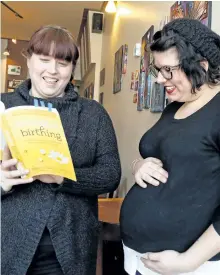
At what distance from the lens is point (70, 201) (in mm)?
960

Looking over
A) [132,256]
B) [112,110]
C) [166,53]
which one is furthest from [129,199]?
[112,110]

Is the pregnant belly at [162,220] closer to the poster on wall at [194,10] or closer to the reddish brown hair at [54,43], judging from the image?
the reddish brown hair at [54,43]

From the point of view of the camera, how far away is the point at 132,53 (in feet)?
7.69

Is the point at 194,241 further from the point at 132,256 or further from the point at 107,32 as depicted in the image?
the point at 107,32

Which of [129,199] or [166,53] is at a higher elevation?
[166,53]

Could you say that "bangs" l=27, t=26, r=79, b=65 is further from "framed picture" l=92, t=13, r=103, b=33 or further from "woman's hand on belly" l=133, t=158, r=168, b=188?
"framed picture" l=92, t=13, r=103, b=33

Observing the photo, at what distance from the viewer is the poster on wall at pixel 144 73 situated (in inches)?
71.6

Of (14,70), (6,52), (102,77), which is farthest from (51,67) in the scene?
(14,70)

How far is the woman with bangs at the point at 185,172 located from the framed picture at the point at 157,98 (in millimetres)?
717

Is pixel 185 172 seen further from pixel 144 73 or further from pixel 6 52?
pixel 6 52

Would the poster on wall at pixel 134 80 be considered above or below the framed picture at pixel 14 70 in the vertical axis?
above

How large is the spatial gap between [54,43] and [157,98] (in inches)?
29.3

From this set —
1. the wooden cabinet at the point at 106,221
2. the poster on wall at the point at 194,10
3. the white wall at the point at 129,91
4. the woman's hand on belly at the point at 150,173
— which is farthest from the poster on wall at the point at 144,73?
the woman's hand on belly at the point at 150,173

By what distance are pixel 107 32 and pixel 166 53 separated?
9.84 ft
